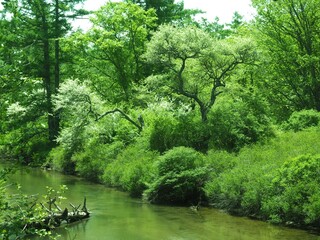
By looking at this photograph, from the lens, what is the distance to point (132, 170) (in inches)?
792

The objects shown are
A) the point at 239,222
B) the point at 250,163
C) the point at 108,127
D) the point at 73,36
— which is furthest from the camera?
the point at 73,36

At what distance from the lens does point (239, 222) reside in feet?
46.9

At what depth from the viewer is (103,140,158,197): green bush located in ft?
64.8

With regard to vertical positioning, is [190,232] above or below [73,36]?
below

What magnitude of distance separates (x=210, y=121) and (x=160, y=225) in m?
9.44

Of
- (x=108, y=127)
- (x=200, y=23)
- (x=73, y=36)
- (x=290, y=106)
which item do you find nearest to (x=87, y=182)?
(x=108, y=127)

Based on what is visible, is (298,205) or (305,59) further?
(305,59)

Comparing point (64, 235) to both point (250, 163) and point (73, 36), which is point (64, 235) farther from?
point (73, 36)

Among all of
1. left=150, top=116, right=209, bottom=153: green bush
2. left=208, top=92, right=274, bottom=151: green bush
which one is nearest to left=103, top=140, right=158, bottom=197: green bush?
left=150, top=116, right=209, bottom=153: green bush

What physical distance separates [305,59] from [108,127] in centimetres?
1301

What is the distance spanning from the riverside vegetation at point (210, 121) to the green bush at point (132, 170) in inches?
2.6

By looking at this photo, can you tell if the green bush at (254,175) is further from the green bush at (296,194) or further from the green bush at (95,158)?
the green bush at (95,158)

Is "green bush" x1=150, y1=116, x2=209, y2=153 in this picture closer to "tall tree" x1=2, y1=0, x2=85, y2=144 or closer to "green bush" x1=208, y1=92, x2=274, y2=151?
"green bush" x1=208, y1=92, x2=274, y2=151

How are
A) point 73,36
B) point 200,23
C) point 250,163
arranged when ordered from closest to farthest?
point 250,163 < point 73,36 < point 200,23
